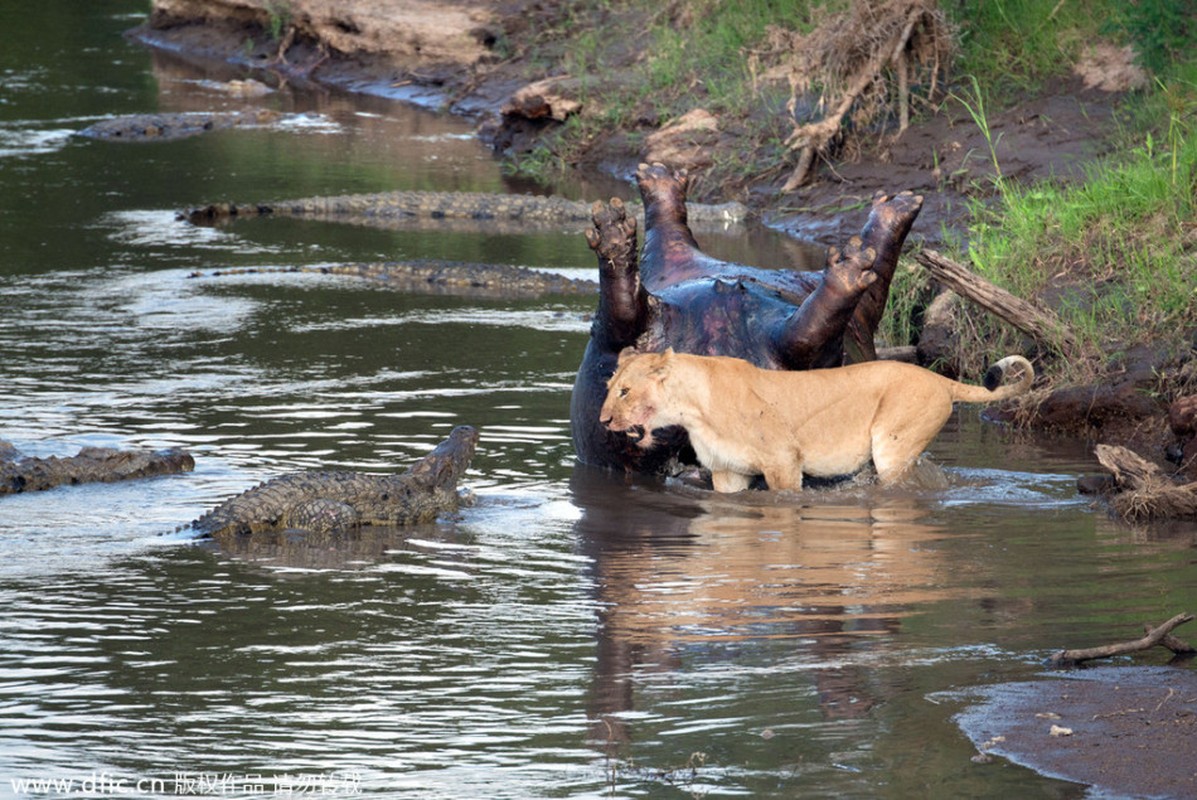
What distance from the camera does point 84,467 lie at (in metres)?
8.01

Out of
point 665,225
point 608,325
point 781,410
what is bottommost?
point 781,410

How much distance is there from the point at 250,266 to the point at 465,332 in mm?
3094

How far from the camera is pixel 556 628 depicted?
19.2 feet

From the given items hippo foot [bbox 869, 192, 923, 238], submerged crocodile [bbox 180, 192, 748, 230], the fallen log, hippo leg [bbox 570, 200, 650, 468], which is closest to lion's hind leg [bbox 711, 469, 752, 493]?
hippo leg [bbox 570, 200, 650, 468]

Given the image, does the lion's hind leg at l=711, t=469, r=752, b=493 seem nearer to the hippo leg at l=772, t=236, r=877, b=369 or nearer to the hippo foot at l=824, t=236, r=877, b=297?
the hippo leg at l=772, t=236, r=877, b=369

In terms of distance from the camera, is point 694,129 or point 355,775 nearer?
point 355,775

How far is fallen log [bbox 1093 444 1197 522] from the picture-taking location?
7.17 meters

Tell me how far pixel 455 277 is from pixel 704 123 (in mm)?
5087

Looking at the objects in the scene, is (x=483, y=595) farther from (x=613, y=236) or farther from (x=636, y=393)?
(x=613, y=236)

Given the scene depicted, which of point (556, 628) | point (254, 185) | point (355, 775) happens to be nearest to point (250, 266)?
point (254, 185)

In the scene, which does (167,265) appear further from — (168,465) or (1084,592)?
(1084,592)

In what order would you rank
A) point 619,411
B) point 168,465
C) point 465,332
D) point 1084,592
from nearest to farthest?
point 1084,592, point 619,411, point 168,465, point 465,332

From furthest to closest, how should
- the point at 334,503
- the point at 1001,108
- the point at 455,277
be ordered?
the point at 1001,108, the point at 455,277, the point at 334,503

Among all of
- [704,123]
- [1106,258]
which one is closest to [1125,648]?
[1106,258]
